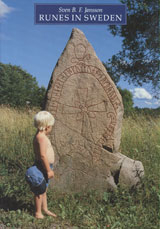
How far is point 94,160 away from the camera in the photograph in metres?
4.10

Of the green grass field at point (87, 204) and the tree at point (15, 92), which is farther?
the tree at point (15, 92)

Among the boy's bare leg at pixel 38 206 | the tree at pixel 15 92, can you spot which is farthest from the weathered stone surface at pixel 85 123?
the tree at pixel 15 92

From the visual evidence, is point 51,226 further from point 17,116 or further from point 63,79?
point 17,116

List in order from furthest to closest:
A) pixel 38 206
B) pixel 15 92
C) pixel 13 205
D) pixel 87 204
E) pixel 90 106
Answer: pixel 15 92 < pixel 90 106 < pixel 87 204 < pixel 13 205 < pixel 38 206

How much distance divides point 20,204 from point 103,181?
123cm

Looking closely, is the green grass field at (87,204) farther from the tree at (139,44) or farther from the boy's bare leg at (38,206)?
the tree at (139,44)

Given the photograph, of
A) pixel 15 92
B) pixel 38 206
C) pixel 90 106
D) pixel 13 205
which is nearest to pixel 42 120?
pixel 38 206

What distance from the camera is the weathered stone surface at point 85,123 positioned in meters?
4.09

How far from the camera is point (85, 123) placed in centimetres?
409

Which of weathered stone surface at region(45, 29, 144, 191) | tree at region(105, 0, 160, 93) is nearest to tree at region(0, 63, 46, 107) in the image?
tree at region(105, 0, 160, 93)

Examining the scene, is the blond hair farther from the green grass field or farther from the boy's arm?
the green grass field

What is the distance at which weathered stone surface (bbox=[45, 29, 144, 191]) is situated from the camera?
409cm

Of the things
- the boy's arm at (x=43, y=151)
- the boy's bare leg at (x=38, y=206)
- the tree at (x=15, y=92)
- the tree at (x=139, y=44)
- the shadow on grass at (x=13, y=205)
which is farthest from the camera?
the tree at (x=15, y=92)

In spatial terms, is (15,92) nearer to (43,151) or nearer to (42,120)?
(42,120)
